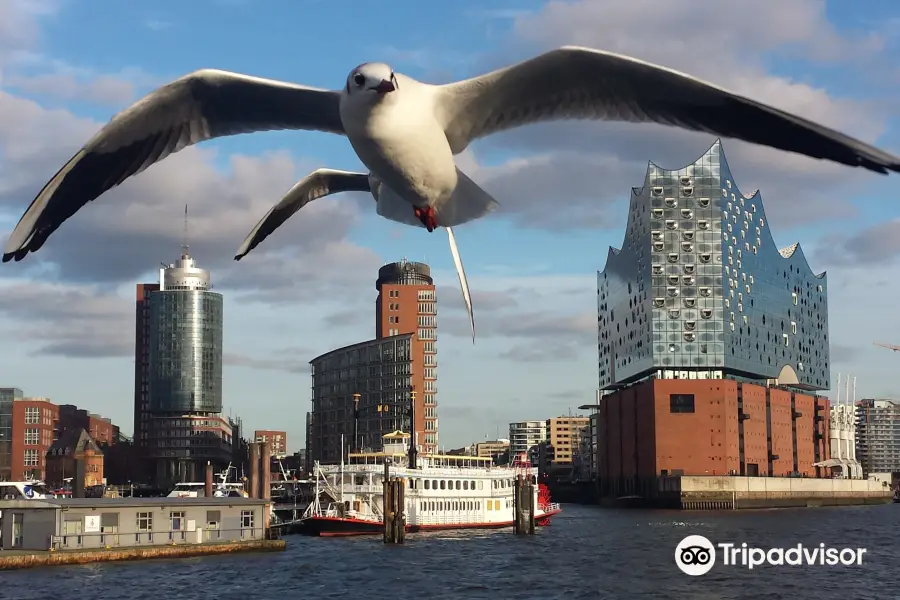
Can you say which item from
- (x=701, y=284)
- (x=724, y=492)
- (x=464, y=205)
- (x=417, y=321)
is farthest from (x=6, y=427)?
(x=464, y=205)

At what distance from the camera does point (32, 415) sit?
11950 cm

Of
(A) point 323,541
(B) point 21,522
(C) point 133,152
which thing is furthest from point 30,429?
(C) point 133,152

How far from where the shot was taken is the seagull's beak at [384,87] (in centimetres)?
661

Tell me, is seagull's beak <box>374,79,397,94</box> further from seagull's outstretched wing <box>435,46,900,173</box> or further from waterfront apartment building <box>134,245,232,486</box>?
waterfront apartment building <box>134,245,232,486</box>

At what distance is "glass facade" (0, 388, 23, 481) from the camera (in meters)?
117

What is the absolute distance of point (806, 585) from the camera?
109 ft

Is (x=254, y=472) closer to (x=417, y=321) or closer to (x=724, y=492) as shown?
(x=724, y=492)

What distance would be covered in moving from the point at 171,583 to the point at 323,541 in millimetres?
18386

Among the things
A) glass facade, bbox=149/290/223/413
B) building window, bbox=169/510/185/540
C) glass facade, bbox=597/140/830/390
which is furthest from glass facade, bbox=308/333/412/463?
building window, bbox=169/510/185/540

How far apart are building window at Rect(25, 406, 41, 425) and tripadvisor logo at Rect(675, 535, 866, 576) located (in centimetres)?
8788

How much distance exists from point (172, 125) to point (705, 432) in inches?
3488

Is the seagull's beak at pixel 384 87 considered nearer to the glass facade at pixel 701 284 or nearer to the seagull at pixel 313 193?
the seagull at pixel 313 193

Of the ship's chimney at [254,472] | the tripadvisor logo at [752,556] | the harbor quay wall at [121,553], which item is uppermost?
the ship's chimney at [254,472]

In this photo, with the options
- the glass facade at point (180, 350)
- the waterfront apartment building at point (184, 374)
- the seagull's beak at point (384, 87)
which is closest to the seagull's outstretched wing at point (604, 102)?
the seagull's beak at point (384, 87)
